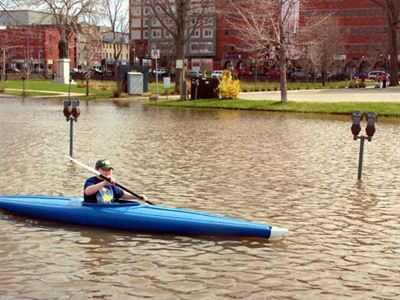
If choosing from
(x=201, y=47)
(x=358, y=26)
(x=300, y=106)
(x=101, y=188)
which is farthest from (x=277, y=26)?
(x=201, y=47)

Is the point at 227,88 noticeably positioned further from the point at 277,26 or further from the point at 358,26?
the point at 358,26

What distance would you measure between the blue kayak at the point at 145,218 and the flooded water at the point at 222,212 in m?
0.11

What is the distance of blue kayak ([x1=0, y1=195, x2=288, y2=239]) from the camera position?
717 centimetres

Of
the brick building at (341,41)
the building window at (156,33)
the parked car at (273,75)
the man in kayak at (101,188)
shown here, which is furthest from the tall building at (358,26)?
the man in kayak at (101,188)

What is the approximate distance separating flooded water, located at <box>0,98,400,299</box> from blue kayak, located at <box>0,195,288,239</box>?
0.11m

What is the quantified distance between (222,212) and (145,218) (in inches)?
65.1

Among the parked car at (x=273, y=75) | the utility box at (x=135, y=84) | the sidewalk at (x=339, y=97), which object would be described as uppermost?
the parked car at (x=273, y=75)

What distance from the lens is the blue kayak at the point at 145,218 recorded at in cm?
717

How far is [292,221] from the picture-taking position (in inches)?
326

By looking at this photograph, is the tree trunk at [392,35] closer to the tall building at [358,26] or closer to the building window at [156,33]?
the tall building at [358,26]

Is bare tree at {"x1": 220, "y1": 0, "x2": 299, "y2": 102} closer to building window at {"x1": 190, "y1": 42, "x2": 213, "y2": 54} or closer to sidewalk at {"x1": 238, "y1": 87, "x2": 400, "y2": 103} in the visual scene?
sidewalk at {"x1": 238, "y1": 87, "x2": 400, "y2": 103}

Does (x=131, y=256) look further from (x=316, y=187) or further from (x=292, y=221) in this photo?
(x=316, y=187)

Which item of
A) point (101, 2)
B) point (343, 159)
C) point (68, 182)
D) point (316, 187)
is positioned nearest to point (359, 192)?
point (316, 187)

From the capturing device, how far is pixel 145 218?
7352 millimetres
